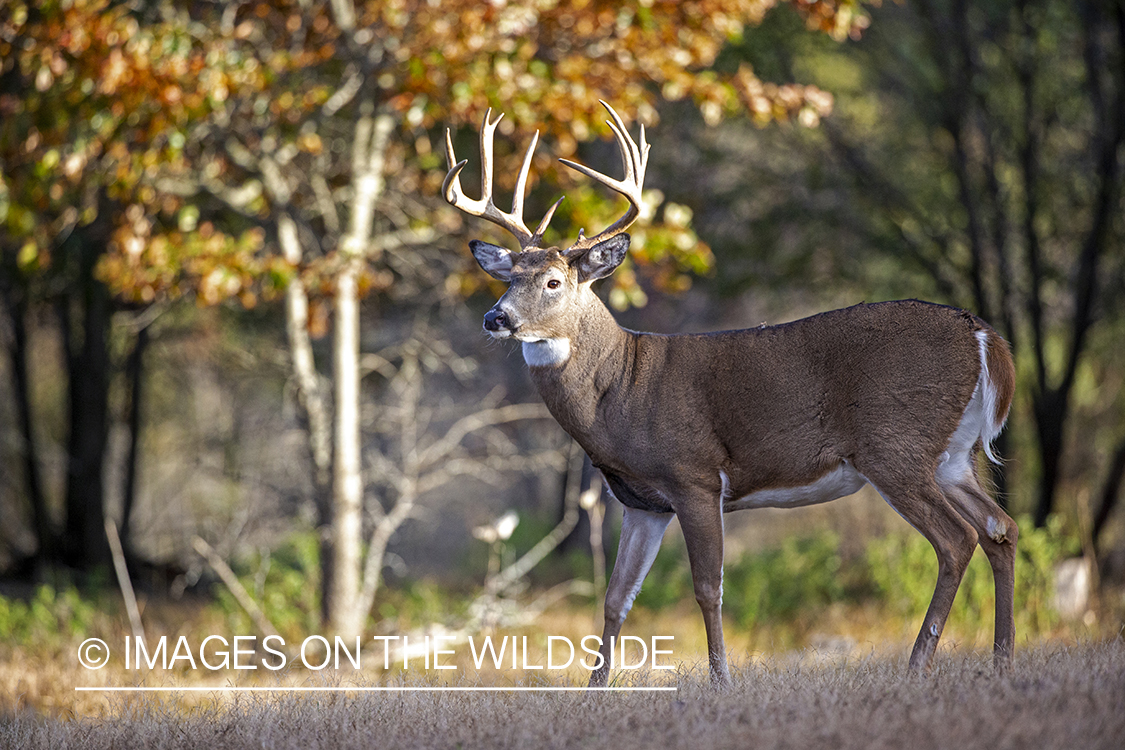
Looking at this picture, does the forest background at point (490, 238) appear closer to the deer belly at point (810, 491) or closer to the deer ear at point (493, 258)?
the deer ear at point (493, 258)

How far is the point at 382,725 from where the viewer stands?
4402 mm

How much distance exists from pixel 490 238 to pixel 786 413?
3.85m

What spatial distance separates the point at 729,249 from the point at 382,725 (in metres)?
8.00

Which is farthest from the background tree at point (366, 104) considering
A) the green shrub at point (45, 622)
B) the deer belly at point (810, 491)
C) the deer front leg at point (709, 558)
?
the deer front leg at point (709, 558)

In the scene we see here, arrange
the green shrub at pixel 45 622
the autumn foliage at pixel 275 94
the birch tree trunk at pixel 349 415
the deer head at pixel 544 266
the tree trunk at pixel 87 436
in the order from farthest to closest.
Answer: the tree trunk at pixel 87 436
the green shrub at pixel 45 622
the birch tree trunk at pixel 349 415
the autumn foliage at pixel 275 94
the deer head at pixel 544 266

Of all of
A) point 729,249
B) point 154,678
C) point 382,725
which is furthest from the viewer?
point 729,249

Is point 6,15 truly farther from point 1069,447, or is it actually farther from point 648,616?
point 1069,447

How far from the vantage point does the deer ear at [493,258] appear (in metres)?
5.40

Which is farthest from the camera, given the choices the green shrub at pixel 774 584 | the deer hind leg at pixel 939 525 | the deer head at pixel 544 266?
the green shrub at pixel 774 584

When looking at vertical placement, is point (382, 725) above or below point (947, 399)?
below

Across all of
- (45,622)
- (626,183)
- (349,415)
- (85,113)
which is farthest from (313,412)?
(626,183)

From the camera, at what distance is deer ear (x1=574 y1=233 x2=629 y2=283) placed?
16.6 ft

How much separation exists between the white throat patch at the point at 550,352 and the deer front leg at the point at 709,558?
0.81 m

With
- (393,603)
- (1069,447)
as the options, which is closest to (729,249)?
(393,603)
